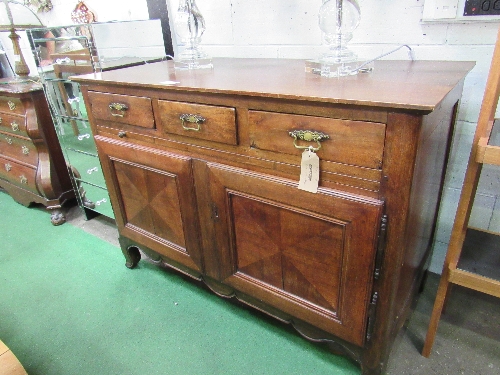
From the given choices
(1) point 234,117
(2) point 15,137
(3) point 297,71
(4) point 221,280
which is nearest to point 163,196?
(4) point 221,280

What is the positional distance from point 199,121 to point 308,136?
35 cm

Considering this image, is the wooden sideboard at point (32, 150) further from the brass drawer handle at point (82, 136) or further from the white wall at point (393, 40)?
the white wall at point (393, 40)

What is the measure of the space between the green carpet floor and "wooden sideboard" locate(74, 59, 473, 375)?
0.15m

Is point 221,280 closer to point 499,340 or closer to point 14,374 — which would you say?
point 14,374

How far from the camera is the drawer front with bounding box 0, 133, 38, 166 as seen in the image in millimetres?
2094

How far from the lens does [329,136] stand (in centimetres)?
83

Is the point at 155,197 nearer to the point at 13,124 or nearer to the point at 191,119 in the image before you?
the point at 191,119

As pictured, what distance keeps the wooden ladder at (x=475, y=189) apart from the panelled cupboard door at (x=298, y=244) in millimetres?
292

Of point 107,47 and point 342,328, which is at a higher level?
point 107,47

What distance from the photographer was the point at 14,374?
0.84 meters

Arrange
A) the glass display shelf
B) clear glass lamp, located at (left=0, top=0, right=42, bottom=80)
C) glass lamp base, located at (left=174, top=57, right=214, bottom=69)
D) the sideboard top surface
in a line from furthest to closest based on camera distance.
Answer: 1. clear glass lamp, located at (left=0, top=0, right=42, bottom=80)
2. the glass display shelf
3. glass lamp base, located at (left=174, top=57, right=214, bottom=69)
4. the sideboard top surface

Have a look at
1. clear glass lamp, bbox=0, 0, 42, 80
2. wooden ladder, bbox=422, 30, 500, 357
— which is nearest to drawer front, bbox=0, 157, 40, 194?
clear glass lamp, bbox=0, 0, 42, 80

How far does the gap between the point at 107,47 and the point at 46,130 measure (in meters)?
0.73

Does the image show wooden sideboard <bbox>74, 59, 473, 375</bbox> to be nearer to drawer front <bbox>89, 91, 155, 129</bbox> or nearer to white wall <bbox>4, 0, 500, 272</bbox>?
drawer front <bbox>89, 91, 155, 129</bbox>
